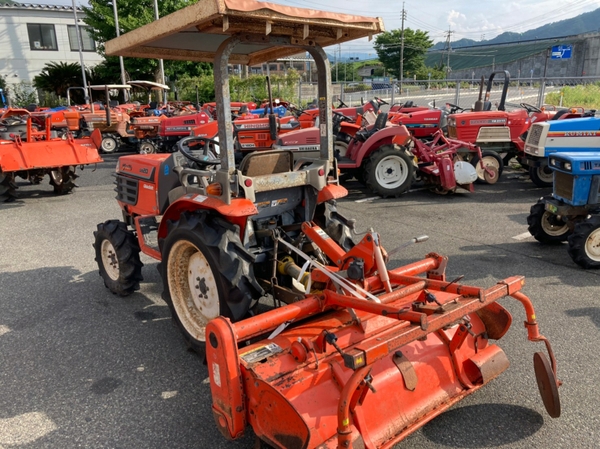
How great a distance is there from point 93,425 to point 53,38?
3742 centimetres

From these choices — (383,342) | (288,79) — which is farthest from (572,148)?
(288,79)

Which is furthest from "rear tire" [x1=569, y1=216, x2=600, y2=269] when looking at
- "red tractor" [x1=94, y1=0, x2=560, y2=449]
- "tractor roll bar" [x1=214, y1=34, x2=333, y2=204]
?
"tractor roll bar" [x1=214, y1=34, x2=333, y2=204]

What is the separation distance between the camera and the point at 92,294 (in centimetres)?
449

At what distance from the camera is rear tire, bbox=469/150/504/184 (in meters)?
9.20

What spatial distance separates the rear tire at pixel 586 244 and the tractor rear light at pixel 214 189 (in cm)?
365

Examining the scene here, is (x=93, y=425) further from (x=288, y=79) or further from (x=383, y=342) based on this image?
(x=288, y=79)

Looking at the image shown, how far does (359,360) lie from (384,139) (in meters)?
6.88

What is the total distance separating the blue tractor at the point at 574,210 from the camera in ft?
15.7

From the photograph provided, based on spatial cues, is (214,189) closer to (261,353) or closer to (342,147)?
(261,353)

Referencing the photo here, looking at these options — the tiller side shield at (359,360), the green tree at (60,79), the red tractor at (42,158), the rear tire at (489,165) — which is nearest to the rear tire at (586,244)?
the tiller side shield at (359,360)

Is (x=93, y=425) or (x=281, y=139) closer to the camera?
(x=93, y=425)

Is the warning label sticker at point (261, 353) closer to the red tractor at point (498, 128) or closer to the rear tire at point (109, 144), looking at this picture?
the red tractor at point (498, 128)

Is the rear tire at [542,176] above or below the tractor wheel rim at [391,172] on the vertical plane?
below

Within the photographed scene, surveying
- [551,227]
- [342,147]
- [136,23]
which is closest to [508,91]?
[342,147]
